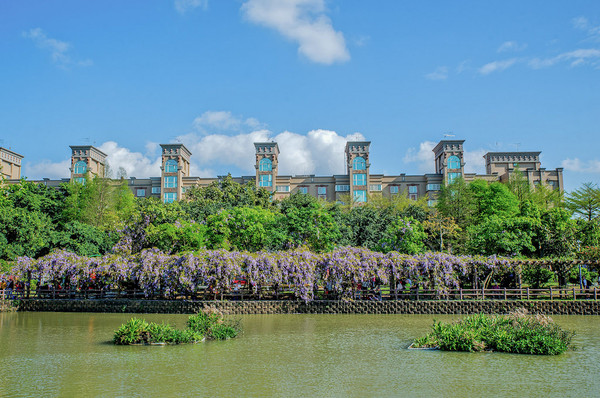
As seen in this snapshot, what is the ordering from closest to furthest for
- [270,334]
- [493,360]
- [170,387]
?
[170,387], [493,360], [270,334]

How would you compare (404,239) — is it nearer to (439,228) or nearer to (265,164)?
(439,228)

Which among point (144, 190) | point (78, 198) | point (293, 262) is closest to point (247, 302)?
point (293, 262)

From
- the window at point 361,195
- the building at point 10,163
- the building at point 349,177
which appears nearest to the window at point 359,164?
the building at point 349,177

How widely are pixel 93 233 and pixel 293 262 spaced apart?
17.9 meters

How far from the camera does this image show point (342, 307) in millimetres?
26984

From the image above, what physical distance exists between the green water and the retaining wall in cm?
767

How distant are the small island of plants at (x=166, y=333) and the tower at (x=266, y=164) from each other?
48.9 metres

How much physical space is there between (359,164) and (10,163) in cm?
5103

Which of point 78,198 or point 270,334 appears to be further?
point 78,198

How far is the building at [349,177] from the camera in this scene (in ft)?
216

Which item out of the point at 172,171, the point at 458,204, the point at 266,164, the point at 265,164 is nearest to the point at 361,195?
the point at 266,164

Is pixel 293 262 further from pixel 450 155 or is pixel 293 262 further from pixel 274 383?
pixel 450 155

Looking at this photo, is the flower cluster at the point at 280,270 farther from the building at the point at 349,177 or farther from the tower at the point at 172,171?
the tower at the point at 172,171

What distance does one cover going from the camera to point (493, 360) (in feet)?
42.5
